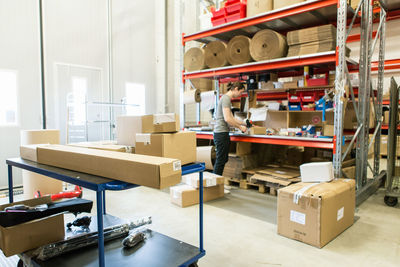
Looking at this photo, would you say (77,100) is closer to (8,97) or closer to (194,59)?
(8,97)

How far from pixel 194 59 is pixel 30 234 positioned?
4345mm

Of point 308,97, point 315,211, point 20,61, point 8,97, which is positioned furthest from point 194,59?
point 315,211

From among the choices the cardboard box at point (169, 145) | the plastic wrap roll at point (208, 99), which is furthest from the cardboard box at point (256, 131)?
the cardboard box at point (169, 145)

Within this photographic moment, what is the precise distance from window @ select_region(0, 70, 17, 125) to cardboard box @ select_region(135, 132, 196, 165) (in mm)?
4024

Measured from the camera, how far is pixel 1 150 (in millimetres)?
4957

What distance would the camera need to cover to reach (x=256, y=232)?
9.75ft

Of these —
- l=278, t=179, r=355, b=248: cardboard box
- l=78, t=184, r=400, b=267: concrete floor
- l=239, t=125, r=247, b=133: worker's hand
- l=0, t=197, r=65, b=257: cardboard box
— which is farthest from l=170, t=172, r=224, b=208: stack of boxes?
l=0, t=197, r=65, b=257: cardboard box

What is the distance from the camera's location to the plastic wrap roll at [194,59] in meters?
5.38

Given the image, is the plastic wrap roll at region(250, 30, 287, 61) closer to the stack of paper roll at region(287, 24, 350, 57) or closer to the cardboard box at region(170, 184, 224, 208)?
the stack of paper roll at region(287, 24, 350, 57)

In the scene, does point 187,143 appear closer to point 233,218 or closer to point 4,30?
point 233,218

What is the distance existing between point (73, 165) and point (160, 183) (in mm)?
829

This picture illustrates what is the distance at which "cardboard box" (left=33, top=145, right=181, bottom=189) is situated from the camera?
1561 mm

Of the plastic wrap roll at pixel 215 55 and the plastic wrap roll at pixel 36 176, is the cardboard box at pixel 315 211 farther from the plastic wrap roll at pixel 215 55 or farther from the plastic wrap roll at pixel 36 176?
the plastic wrap roll at pixel 36 176

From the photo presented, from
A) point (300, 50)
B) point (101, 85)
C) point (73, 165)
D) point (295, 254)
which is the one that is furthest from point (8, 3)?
point (295, 254)
